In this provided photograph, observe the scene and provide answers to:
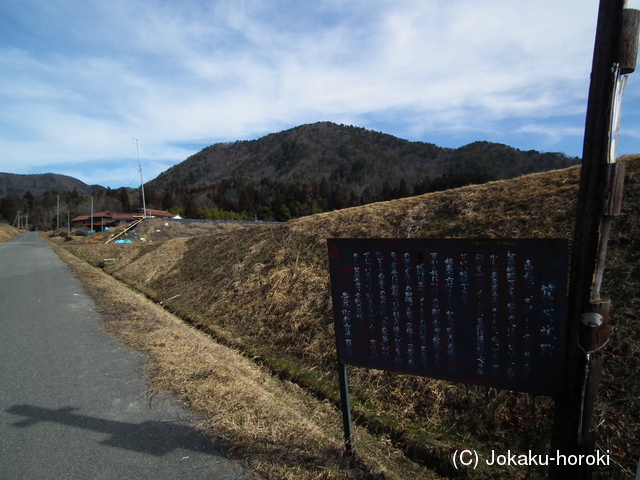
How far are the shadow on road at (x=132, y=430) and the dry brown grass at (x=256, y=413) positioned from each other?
0.16 meters

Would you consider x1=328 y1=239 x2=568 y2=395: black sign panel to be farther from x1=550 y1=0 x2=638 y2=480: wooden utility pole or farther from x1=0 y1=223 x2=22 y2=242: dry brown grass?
x1=0 y1=223 x2=22 y2=242: dry brown grass

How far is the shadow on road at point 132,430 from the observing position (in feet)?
9.54

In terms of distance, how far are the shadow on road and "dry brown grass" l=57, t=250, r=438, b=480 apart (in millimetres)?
159

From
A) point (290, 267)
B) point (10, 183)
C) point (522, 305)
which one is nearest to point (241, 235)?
point (290, 267)

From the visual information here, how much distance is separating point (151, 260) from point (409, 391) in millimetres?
12130

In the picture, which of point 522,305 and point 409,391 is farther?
point 409,391

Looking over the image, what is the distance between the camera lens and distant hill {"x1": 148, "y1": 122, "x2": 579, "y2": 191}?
83344 millimetres

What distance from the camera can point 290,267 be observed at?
7.19m

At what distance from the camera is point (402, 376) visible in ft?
12.7

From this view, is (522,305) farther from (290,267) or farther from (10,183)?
(10,183)

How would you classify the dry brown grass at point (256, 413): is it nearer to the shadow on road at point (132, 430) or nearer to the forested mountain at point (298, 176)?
the shadow on road at point (132, 430)

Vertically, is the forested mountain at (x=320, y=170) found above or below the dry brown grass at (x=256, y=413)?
above


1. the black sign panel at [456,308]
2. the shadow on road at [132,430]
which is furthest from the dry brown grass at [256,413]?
the black sign panel at [456,308]

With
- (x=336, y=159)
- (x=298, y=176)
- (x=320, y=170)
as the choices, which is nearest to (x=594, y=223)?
(x=298, y=176)
